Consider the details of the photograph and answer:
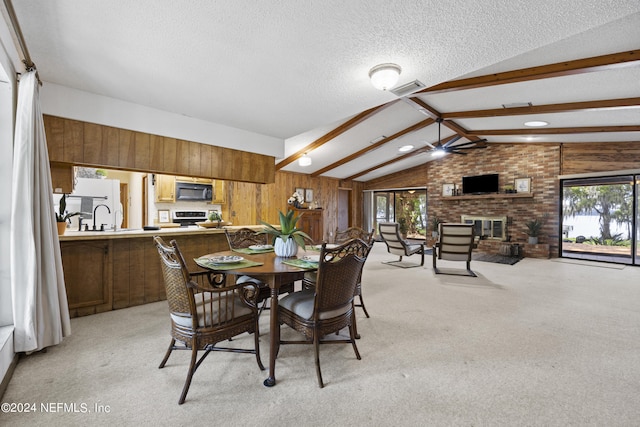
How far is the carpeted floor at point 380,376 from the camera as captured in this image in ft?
5.02

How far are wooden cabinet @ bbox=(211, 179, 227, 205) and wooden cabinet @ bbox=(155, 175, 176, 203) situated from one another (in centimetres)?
88

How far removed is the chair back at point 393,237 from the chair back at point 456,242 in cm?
76

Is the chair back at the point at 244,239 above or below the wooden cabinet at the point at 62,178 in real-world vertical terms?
below

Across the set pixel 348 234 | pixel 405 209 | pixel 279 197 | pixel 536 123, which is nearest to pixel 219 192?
pixel 279 197

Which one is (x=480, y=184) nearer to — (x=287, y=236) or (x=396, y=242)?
(x=396, y=242)

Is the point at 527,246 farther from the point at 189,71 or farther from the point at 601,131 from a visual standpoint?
the point at 189,71

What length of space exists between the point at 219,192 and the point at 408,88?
4.72 metres

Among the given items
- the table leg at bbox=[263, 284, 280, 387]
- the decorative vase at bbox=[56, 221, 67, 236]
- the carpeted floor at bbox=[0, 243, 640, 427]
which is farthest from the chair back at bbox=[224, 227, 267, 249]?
the decorative vase at bbox=[56, 221, 67, 236]

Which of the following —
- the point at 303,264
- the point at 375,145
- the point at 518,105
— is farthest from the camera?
the point at 375,145

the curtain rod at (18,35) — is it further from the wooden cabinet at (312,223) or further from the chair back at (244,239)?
the wooden cabinet at (312,223)

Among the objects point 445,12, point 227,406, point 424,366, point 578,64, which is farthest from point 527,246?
point 227,406

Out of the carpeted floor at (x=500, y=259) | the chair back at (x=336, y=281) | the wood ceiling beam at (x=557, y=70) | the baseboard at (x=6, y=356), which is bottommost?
the carpeted floor at (x=500, y=259)

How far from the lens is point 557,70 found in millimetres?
2928

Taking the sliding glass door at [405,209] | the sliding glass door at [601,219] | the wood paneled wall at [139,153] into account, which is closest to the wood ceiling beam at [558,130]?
the sliding glass door at [601,219]
